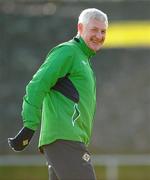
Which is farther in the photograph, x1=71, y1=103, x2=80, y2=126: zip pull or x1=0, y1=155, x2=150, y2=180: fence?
x1=0, y1=155, x2=150, y2=180: fence

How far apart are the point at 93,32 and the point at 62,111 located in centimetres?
56

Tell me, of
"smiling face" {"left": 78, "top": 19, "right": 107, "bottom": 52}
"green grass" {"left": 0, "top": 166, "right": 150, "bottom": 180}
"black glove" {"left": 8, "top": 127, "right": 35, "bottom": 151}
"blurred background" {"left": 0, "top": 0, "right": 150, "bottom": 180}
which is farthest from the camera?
"blurred background" {"left": 0, "top": 0, "right": 150, "bottom": 180}

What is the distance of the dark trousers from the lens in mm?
5555

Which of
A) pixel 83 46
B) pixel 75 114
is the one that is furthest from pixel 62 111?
pixel 83 46

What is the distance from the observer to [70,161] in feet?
18.2

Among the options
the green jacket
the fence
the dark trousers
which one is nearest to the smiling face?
the green jacket

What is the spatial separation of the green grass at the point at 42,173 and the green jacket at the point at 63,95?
194 inches

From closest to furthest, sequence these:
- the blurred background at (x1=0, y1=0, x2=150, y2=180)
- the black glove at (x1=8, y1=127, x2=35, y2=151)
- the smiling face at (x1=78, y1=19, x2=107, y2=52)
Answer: the black glove at (x1=8, y1=127, x2=35, y2=151) → the smiling face at (x1=78, y1=19, x2=107, y2=52) → the blurred background at (x1=0, y1=0, x2=150, y2=180)

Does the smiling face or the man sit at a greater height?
the smiling face

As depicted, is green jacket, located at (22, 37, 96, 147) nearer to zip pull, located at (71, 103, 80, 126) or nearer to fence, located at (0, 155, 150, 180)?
zip pull, located at (71, 103, 80, 126)

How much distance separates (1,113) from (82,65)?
5360 mm

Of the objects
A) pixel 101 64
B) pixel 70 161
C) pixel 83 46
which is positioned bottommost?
pixel 101 64

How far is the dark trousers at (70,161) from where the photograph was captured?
18.2 ft

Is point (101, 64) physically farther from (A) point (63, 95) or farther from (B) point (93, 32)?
(A) point (63, 95)
